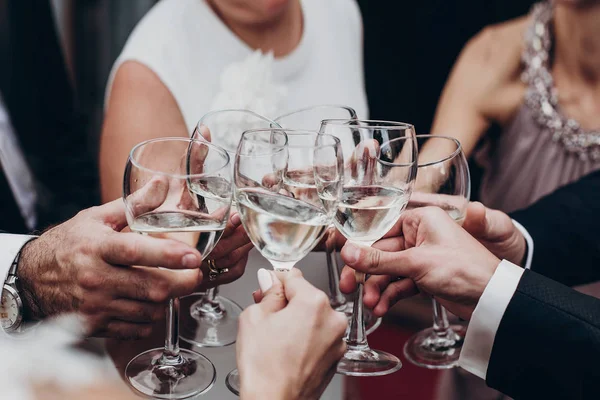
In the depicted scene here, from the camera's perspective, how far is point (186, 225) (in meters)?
0.71

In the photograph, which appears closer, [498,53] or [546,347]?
[546,347]

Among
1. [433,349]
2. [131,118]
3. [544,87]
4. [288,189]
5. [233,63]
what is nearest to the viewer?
[288,189]

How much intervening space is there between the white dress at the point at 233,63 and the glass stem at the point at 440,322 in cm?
25

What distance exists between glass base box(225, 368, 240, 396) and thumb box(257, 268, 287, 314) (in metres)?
0.15

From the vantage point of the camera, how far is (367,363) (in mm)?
858

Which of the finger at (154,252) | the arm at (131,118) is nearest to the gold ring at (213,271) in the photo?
the finger at (154,252)

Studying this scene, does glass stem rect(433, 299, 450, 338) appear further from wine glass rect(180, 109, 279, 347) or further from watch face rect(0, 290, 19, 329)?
watch face rect(0, 290, 19, 329)

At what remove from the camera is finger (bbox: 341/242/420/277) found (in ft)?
2.61

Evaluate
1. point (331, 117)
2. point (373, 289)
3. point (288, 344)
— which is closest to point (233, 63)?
point (331, 117)

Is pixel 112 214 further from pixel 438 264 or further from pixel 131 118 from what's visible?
pixel 131 118

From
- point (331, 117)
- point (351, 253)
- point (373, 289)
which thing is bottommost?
point (373, 289)

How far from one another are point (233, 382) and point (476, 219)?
19.0 inches

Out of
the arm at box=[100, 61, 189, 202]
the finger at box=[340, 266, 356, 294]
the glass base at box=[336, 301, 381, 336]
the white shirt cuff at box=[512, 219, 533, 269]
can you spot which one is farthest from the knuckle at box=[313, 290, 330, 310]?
the arm at box=[100, 61, 189, 202]

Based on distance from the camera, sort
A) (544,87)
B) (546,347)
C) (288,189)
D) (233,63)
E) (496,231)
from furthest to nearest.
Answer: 1. (544,87)
2. (233,63)
3. (496,231)
4. (546,347)
5. (288,189)
